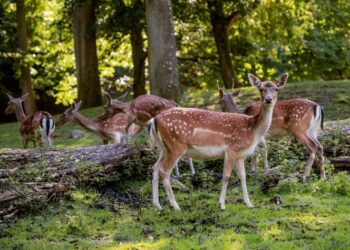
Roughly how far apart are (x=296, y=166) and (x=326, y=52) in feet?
58.2

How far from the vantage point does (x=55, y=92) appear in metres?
30.1

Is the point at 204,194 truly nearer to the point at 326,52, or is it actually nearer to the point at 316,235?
the point at 316,235

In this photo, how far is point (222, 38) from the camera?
22.5m

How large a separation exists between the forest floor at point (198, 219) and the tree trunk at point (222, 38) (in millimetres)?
12040

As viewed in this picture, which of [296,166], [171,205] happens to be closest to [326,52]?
[296,166]

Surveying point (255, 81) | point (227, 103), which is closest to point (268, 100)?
point (255, 81)

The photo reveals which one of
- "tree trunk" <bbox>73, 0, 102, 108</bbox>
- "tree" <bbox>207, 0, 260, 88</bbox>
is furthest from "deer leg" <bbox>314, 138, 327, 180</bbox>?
"tree trunk" <bbox>73, 0, 102, 108</bbox>

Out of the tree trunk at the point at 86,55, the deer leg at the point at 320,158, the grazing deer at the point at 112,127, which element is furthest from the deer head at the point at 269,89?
the tree trunk at the point at 86,55

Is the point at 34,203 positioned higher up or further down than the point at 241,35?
further down

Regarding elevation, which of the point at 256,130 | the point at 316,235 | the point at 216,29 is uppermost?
the point at 216,29

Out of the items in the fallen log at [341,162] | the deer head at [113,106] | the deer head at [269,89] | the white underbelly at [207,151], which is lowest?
the fallen log at [341,162]

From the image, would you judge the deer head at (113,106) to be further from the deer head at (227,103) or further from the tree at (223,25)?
the tree at (223,25)

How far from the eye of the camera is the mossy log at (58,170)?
8.59 meters

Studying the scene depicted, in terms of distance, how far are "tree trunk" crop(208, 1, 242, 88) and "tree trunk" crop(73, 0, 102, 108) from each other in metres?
3.95
